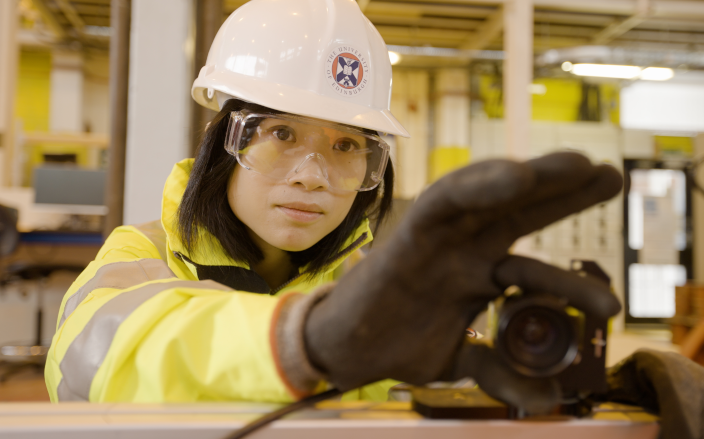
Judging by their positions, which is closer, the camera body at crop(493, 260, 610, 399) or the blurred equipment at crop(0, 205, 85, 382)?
the camera body at crop(493, 260, 610, 399)

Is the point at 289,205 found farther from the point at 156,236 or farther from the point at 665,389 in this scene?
the point at 665,389

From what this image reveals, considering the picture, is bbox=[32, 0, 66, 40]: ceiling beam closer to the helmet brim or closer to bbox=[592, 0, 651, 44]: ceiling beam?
the helmet brim

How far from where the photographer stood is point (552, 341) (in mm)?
416

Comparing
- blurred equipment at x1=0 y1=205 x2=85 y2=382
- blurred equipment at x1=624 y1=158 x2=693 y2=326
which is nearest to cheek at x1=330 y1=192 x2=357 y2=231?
blurred equipment at x1=0 y1=205 x2=85 y2=382

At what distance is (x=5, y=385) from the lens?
10.7 feet

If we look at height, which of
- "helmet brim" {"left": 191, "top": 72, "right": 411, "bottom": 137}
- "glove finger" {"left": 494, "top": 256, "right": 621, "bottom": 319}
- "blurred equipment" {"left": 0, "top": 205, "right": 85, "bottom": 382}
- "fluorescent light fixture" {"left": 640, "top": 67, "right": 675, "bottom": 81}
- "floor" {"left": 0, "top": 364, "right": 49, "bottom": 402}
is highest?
"fluorescent light fixture" {"left": 640, "top": 67, "right": 675, "bottom": 81}

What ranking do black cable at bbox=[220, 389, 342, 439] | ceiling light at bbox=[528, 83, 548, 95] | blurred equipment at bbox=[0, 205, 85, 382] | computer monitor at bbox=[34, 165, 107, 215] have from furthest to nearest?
ceiling light at bbox=[528, 83, 548, 95], computer monitor at bbox=[34, 165, 107, 215], blurred equipment at bbox=[0, 205, 85, 382], black cable at bbox=[220, 389, 342, 439]

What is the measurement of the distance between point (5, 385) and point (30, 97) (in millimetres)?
6949

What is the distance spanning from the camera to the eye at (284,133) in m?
1.01

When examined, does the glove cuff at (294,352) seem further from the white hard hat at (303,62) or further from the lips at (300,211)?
the white hard hat at (303,62)

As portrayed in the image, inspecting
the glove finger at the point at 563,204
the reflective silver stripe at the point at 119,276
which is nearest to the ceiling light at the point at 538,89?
the reflective silver stripe at the point at 119,276

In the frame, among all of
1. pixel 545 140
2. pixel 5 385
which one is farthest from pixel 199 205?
pixel 545 140

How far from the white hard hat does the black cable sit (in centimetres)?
→ 66

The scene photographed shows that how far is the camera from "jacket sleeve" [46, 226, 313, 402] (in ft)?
1.54
